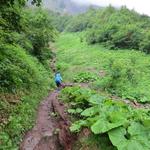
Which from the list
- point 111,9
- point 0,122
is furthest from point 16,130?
point 111,9

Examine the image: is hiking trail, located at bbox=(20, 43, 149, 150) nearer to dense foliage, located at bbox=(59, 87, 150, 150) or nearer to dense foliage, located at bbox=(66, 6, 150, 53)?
dense foliage, located at bbox=(59, 87, 150, 150)

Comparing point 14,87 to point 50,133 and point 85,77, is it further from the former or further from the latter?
point 85,77

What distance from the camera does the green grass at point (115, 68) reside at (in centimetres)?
2172

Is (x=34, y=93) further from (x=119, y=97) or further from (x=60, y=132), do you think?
(x=119, y=97)

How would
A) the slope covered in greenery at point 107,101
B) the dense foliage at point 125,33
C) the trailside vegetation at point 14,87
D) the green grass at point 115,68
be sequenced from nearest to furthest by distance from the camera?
the slope covered in greenery at point 107,101, the trailside vegetation at point 14,87, the green grass at point 115,68, the dense foliage at point 125,33

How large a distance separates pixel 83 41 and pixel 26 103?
34382 millimetres

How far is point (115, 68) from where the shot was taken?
22.1 metres

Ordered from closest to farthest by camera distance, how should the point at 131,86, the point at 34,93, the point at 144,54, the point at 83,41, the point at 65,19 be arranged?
the point at 34,93, the point at 131,86, the point at 144,54, the point at 83,41, the point at 65,19

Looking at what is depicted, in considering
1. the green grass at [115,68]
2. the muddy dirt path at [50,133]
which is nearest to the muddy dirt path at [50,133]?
the muddy dirt path at [50,133]

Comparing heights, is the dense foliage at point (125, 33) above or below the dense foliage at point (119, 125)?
below

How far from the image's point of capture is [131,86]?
2255cm

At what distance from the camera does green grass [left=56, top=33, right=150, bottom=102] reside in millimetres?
21719

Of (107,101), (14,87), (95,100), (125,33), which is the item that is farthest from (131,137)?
(125,33)

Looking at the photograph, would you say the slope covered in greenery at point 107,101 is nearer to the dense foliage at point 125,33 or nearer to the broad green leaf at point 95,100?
the broad green leaf at point 95,100
